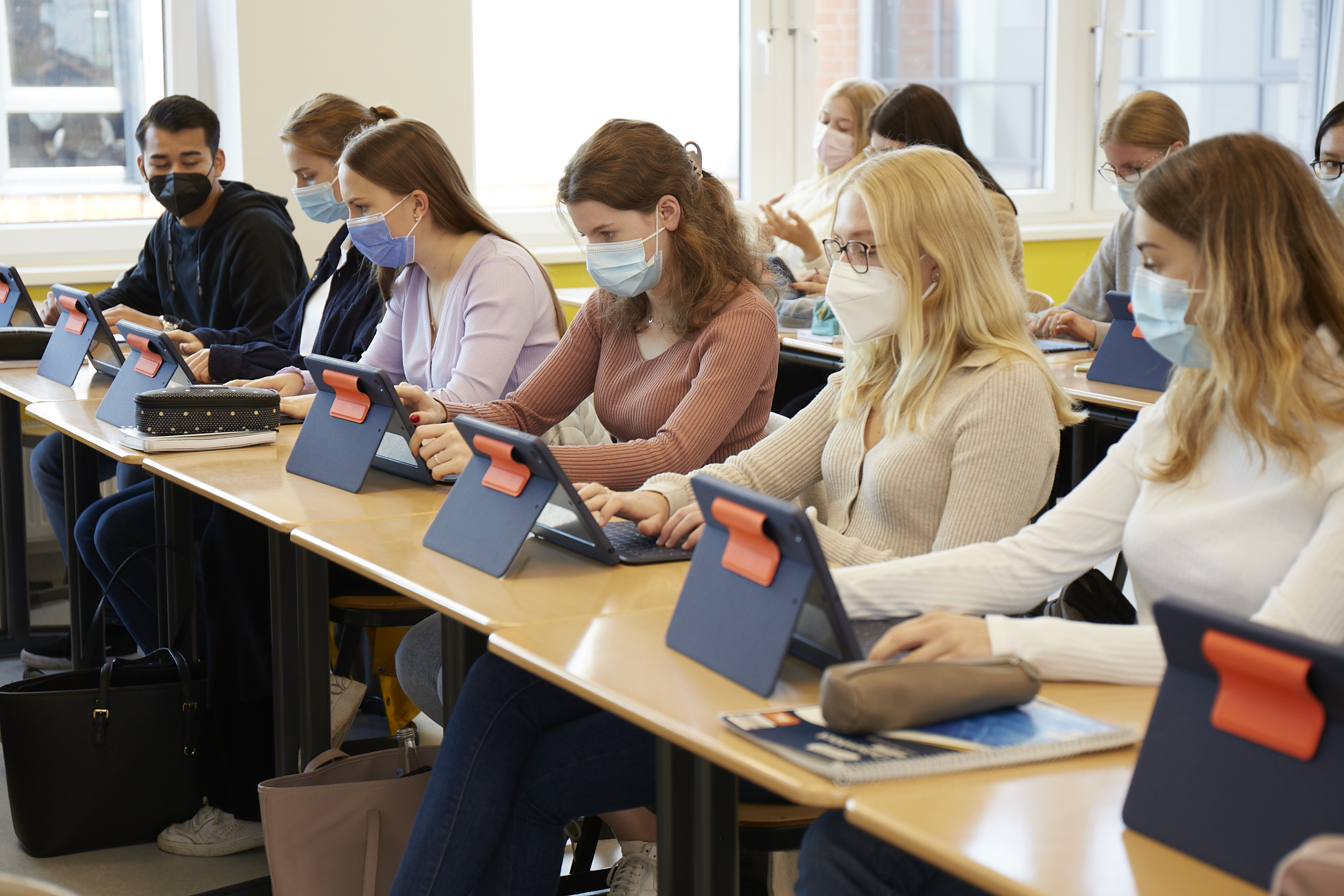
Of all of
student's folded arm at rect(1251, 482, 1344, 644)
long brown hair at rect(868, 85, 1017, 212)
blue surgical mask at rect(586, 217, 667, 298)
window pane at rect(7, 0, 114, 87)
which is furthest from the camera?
window pane at rect(7, 0, 114, 87)

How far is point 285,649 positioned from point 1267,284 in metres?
1.47

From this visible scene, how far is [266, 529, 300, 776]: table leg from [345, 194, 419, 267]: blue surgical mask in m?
0.65

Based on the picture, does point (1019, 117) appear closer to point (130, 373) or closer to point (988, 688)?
point (130, 373)

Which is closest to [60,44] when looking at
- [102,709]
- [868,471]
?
[102,709]

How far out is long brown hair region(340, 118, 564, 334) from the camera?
250 centimetres

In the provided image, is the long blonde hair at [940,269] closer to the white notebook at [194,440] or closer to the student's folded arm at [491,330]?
the student's folded arm at [491,330]

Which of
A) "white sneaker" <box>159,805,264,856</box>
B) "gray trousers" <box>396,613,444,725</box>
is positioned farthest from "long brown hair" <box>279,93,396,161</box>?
"white sneaker" <box>159,805,264,856</box>

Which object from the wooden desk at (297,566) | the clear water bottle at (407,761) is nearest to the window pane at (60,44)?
the wooden desk at (297,566)

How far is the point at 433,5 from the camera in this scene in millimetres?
4398

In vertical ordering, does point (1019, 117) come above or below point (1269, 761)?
above

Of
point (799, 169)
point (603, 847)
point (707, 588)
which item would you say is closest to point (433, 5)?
point (799, 169)

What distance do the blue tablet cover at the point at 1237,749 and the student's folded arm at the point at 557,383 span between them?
1521 mm

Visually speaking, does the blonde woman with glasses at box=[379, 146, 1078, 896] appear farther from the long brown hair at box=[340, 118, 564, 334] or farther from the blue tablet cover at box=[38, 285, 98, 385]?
the blue tablet cover at box=[38, 285, 98, 385]

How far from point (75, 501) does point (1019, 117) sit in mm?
4344
